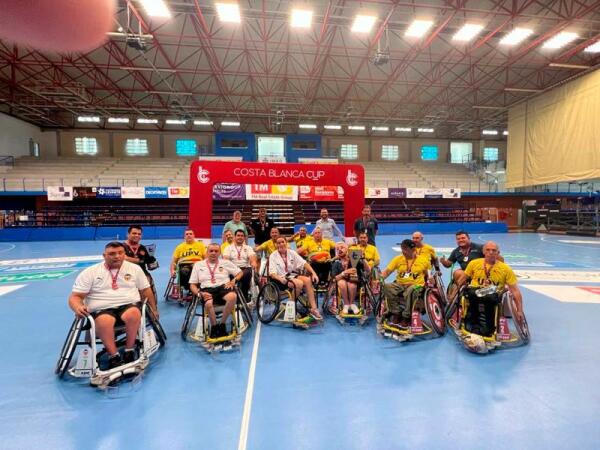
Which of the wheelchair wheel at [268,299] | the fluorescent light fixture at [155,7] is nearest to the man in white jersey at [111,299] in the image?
the wheelchair wheel at [268,299]

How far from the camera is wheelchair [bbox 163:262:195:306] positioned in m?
4.97

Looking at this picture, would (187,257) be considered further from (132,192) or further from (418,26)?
(132,192)

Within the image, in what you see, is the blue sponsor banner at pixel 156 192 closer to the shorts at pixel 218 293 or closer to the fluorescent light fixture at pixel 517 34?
the shorts at pixel 218 293

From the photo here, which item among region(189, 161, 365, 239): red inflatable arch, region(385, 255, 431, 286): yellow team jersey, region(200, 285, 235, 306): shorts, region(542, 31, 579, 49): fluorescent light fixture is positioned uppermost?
region(542, 31, 579, 49): fluorescent light fixture

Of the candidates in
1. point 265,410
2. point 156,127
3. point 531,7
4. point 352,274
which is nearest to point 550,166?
point 531,7

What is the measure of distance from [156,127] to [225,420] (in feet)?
84.0

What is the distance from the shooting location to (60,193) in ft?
53.4

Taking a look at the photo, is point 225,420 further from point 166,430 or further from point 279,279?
point 279,279

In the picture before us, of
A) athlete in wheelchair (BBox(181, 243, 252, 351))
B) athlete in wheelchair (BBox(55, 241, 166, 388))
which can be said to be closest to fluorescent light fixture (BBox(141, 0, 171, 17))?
athlete in wheelchair (BBox(181, 243, 252, 351))

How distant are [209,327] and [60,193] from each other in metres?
17.4

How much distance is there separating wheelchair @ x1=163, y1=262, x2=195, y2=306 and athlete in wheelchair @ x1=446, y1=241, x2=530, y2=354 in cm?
395

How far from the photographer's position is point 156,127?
23828mm

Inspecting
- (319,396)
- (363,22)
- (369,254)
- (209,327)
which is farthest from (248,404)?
(363,22)

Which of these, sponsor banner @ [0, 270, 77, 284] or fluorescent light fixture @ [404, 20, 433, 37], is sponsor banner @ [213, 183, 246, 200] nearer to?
sponsor banner @ [0, 270, 77, 284]
